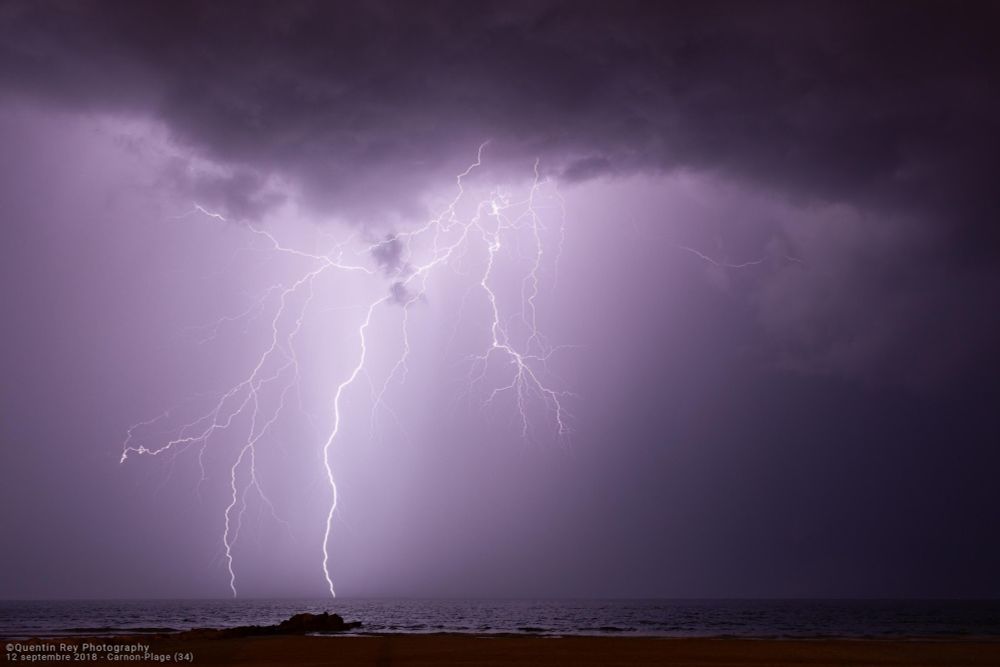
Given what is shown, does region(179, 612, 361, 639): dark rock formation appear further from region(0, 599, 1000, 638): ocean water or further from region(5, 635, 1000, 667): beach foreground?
region(0, 599, 1000, 638): ocean water

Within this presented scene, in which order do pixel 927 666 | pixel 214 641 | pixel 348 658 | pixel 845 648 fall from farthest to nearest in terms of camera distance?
pixel 214 641 < pixel 845 648 < pixel 348 658 < pixel 927 666

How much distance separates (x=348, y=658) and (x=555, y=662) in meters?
4.59

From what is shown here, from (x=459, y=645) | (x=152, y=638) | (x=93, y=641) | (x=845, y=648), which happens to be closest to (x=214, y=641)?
(x=152, y=638)

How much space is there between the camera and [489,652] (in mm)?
16656

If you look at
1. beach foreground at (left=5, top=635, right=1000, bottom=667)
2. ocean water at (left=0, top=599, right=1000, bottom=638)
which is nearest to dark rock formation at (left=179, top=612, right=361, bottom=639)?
beach foreground at (left=5, top=635, right=1000, bottom=667)

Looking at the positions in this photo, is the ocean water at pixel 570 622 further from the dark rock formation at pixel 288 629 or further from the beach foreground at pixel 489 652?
the beach foreground at pixel 489 652

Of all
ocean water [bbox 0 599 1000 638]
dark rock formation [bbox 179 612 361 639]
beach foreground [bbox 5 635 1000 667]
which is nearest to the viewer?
beach foreground [bbox 5 635 1000 667]

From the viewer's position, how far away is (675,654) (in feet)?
54.2

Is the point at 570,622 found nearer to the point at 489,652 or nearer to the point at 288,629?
the point at 288,629

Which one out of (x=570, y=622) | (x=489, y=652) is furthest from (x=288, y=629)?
(x=570, y=622)

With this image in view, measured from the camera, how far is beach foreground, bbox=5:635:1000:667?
15.3 m

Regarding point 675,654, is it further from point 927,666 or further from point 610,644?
point 927,666

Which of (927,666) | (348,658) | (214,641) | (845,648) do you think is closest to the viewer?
(927,666)

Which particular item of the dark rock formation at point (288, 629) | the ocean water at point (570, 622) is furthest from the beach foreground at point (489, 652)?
the ocean water at point (570, 622)
